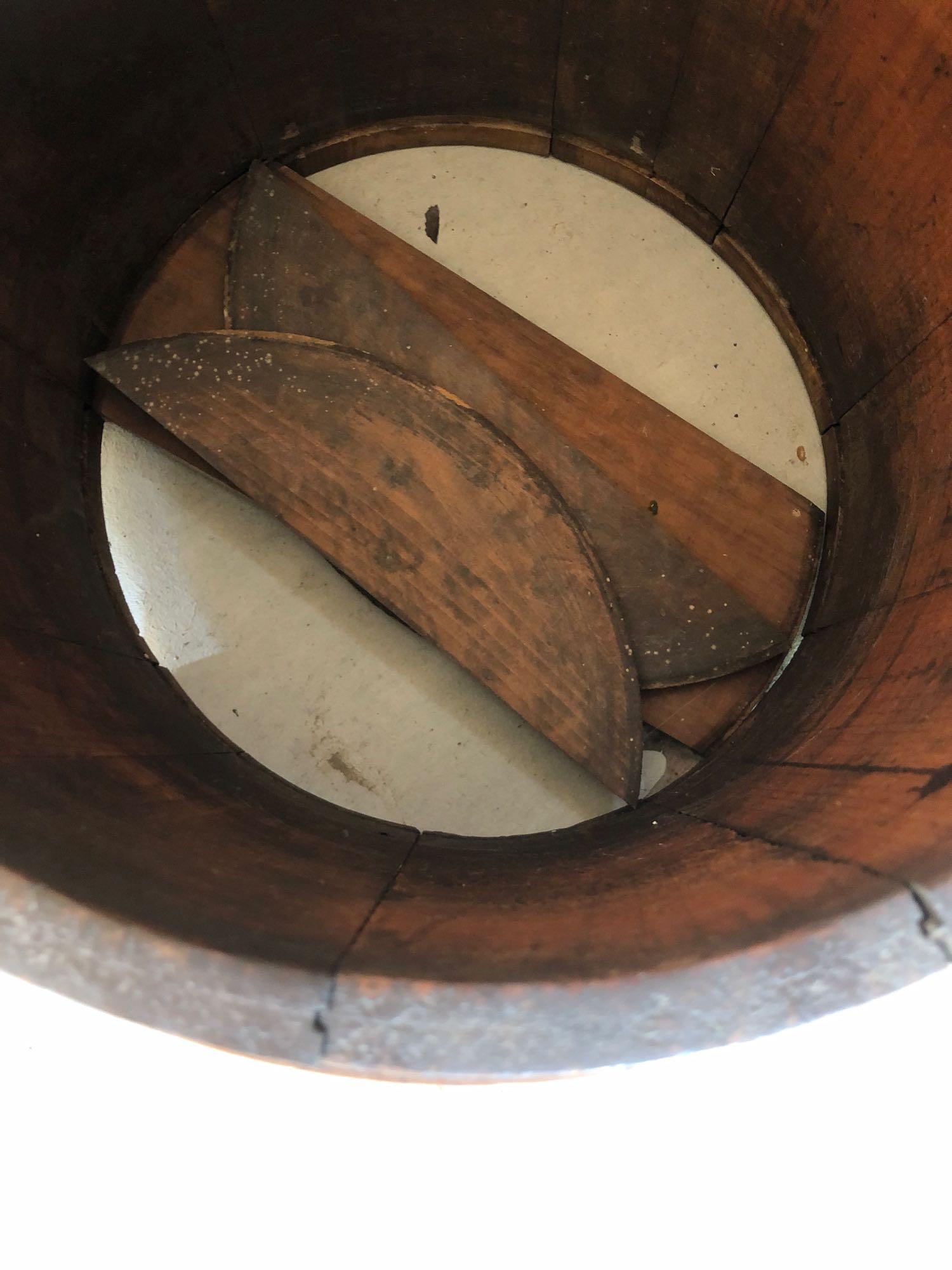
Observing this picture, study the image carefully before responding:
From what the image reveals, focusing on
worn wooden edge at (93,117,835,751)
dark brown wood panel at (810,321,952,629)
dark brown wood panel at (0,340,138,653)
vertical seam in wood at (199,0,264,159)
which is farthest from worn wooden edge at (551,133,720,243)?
dark brown wood panel at (0,340,138,653)

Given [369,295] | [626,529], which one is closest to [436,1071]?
[626,529]

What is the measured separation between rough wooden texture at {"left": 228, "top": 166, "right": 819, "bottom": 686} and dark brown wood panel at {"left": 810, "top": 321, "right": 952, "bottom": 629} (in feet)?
0.29

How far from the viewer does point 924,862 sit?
99cm

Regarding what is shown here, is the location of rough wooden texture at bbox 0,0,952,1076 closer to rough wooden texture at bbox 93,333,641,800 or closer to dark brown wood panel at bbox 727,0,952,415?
dark brown wood panel at bbox 727,0,952,415

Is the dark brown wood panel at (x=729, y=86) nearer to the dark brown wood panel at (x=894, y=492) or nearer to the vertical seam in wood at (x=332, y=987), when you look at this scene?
the dark brown wood panel at (x=894, y=492)

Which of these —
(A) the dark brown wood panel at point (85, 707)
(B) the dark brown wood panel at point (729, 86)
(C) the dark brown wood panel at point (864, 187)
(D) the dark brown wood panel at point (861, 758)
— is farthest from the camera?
(B) the dark brown wood panel at point (729, 86)

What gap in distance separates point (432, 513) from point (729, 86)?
1.01 m

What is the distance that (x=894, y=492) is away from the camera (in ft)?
5.40

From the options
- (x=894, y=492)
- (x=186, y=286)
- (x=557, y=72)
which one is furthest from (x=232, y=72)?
(x=894, y=492)

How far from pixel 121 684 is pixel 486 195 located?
134 cm

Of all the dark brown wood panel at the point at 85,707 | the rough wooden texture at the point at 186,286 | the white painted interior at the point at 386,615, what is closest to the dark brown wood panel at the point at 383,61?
the white painted interior at the point at 386,615

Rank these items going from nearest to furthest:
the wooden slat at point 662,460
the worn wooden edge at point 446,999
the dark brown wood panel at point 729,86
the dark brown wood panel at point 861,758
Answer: the worn wooden edge at point 446,999 → the dark brown wood panel at point 861,758 → the dark brown wood panel at point 729,86 → the wooden slat at point 662,460

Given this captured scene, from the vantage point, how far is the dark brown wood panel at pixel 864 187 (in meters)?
1.46

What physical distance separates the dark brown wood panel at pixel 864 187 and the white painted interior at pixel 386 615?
18 centimetres
